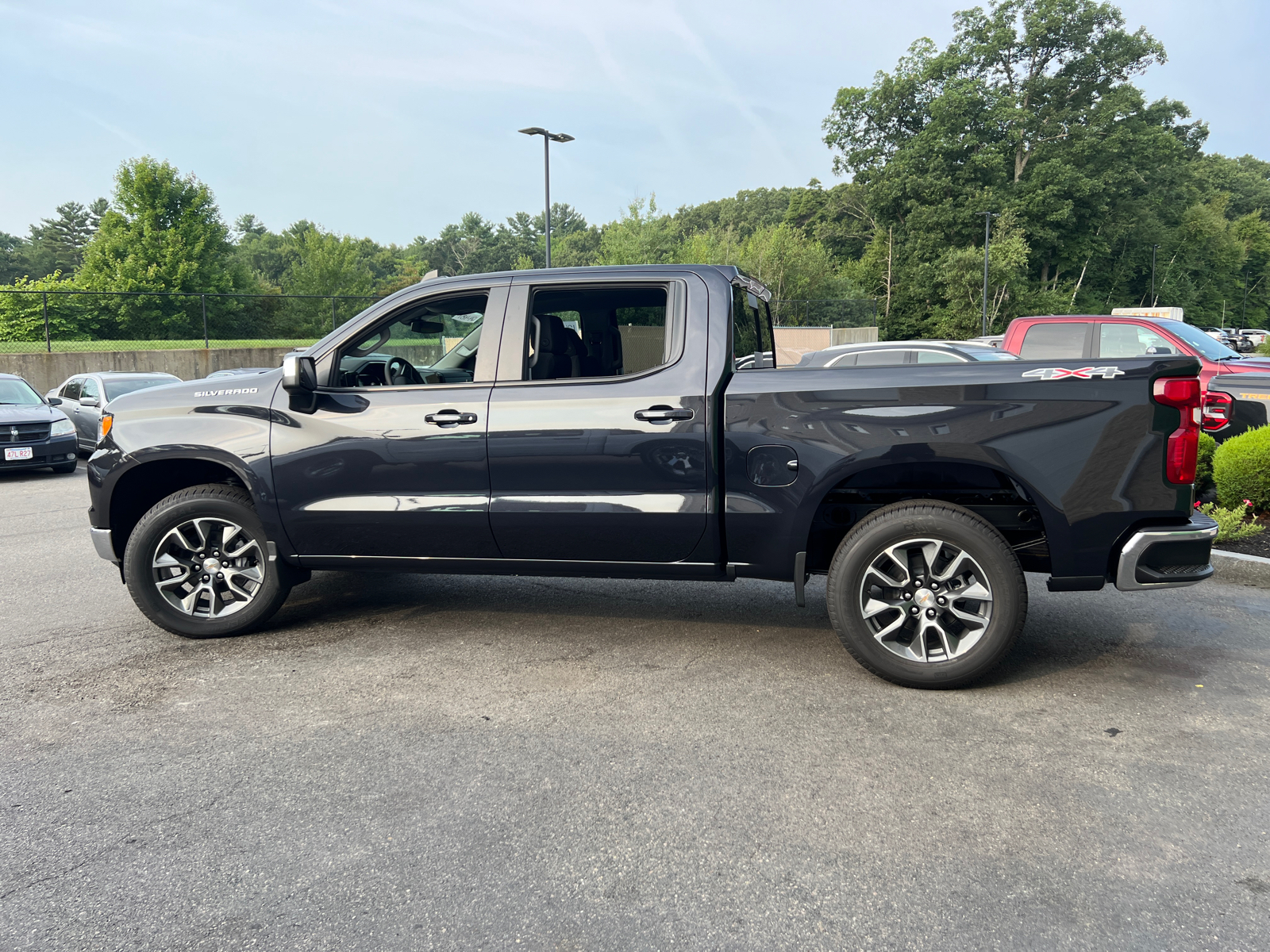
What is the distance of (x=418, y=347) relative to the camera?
17.2 feet

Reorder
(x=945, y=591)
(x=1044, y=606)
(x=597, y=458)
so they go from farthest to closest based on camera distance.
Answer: (x=1044, y=606) → (x=597, y=458) → (x=945, y=591)

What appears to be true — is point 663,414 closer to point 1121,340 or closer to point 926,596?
point 926,596

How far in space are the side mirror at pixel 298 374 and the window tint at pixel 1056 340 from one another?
34.9ft

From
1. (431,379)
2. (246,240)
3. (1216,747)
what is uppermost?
(246,240)

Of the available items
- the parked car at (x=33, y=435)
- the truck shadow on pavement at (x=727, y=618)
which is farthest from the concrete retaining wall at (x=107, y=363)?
the truck shadow on pavement at (x=727, y=618)

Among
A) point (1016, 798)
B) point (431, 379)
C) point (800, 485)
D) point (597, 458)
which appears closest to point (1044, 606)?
point (800, 485)

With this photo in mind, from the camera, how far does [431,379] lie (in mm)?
5078

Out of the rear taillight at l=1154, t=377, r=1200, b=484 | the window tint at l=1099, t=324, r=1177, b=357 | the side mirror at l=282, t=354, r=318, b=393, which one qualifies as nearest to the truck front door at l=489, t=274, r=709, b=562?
the side mirror at l=282, t=354, r=318, b=393

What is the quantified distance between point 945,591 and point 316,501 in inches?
128

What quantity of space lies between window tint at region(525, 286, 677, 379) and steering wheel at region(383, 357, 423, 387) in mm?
832

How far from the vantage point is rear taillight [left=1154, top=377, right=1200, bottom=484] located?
12.8 ft

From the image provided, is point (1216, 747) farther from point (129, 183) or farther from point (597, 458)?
point (129, 183)

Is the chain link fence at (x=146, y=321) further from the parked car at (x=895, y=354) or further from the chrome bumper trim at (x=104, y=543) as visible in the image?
the chrome bumper trim at (x=104, y=543)

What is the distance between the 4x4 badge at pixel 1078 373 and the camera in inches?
155
